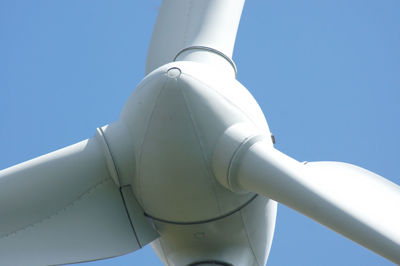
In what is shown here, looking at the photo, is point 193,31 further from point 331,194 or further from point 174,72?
point 331,194

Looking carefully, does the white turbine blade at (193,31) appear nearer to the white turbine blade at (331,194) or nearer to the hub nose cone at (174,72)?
the hub nose cone at (174,72)

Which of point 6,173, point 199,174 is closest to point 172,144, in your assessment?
point 199,174

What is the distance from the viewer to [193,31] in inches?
448

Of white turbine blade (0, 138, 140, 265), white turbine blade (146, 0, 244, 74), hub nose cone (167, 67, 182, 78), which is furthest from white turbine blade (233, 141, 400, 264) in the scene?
white turbine blade (146, 0, 244, 74)

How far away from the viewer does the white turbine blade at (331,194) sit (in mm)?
8164

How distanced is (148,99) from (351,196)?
8.30 ft

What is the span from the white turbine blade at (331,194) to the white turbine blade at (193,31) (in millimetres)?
2334

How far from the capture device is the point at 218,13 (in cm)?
1162

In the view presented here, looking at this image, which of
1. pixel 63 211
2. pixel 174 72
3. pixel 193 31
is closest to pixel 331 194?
pixel 174 72

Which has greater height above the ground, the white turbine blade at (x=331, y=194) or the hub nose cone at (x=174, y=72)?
the hub nose cone at (x=174, y=72)

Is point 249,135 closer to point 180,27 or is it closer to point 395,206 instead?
Result: point 395,206

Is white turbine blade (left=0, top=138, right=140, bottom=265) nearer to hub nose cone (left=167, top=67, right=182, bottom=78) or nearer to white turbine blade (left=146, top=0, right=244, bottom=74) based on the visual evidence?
hub nose cone (left=167, top=67, right=182, bottom=78)

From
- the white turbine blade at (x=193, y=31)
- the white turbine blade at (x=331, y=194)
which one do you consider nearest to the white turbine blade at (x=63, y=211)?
the white turbine blade at (x=331, y=194)

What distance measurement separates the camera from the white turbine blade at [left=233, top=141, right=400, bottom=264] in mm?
8164
